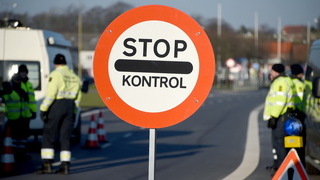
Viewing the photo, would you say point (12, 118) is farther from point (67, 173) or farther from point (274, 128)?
point (274, 128)

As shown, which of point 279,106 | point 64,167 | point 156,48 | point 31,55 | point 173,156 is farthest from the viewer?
point 31,55

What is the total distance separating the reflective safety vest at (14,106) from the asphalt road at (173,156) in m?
0.86

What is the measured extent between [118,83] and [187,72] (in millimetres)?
430

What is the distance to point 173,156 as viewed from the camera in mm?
16703

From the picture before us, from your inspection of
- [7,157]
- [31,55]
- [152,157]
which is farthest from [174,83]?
[31,55]

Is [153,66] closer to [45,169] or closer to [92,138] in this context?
[45,169]

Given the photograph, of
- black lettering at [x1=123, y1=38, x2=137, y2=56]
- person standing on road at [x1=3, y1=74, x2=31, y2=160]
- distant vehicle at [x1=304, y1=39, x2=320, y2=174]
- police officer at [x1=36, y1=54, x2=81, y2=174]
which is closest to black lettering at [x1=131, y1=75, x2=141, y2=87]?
black lettering at [x1=123, y1=38, x2=137, y2=56]

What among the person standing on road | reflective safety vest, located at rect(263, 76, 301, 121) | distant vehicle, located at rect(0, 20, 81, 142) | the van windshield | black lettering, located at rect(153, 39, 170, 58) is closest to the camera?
black lettering, located at rect(153, 39, 170, 58)

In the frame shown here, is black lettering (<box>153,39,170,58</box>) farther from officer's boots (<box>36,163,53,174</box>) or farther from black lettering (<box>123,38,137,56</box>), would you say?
officer's boots (<box>36,163,53,174</box>)

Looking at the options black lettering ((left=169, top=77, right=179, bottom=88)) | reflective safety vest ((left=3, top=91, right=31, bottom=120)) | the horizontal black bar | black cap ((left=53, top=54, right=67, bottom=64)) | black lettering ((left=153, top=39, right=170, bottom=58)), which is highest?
black cap ((left=53, top=54, right=67, bottom=64))

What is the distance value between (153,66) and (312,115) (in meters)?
7.50

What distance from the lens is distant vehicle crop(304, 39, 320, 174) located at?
463 inches

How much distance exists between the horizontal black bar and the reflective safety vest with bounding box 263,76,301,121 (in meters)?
7.71

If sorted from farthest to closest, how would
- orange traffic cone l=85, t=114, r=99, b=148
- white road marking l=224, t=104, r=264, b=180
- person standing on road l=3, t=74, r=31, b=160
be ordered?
orange traffic cone l=85, t=114, r=99, b=148
person standing on road l=3, t=74, r=31, b=160
white road marking l=224, t=104, r=264, b=180
